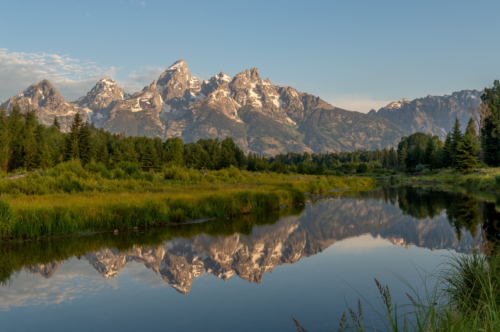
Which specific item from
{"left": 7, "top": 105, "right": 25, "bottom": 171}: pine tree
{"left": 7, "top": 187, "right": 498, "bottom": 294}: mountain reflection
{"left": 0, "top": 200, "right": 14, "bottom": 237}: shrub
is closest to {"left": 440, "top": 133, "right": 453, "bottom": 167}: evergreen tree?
{"left": 7, "top": 187, "right": 498, "bottom": 294}: mountain reflection

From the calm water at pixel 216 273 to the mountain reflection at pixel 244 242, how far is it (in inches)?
2.3

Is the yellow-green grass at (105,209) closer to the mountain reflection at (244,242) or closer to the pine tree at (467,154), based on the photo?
the mountain reflection at (244,242)

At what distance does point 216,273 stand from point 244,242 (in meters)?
5.00

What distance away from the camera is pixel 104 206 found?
20.2 meters

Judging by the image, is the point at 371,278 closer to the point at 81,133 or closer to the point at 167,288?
the point at 167,288

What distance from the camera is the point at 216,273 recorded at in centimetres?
1364

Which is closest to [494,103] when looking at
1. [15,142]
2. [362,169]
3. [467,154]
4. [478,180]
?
[467,154]

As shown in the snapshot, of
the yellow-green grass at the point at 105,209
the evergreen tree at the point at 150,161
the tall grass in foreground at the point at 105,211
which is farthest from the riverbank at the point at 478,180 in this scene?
the evergreen tree at the point at 150,161

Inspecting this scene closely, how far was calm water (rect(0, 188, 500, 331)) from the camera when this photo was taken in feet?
30.9

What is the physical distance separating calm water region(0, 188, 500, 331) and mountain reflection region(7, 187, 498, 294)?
59 millimetres

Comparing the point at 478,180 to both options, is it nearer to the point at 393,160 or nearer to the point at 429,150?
the point at 429,150

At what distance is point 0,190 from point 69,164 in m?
13.3

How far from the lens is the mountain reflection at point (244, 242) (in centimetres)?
1406

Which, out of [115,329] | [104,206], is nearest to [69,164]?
[104,206]
